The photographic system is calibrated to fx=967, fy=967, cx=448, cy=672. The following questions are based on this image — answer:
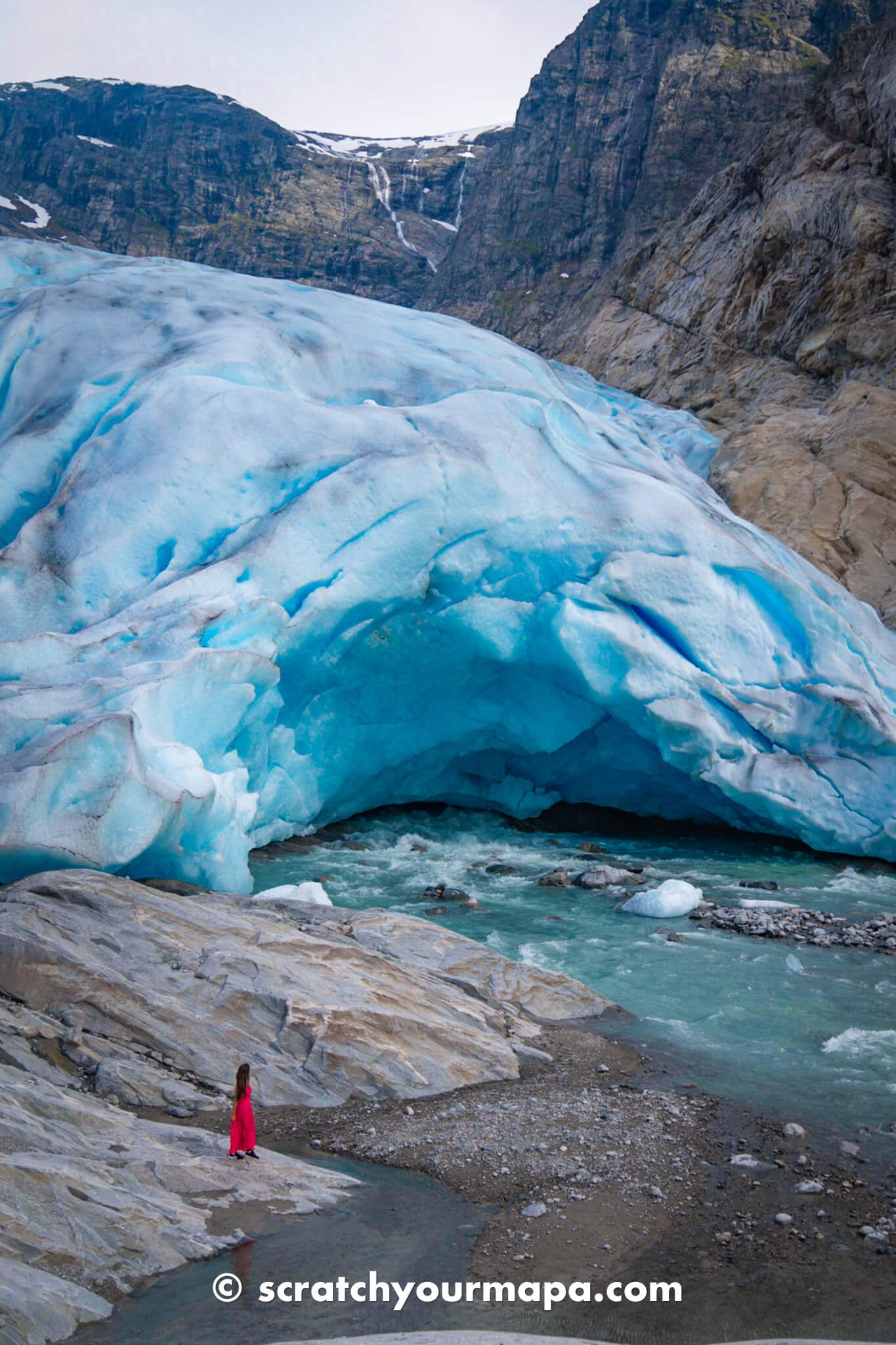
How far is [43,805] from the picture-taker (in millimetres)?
7711

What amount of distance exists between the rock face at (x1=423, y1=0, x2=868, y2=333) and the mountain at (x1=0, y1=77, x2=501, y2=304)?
9656 mm

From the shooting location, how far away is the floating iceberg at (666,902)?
995 cm

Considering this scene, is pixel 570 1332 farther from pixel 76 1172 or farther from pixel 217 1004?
pixel 217 1004

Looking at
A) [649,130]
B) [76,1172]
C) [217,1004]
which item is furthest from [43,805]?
[649,130]

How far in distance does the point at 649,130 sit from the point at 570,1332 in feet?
146

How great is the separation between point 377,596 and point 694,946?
527 centimetres

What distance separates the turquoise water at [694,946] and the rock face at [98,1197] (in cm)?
303

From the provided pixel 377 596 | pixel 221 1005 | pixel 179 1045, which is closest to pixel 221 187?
pixel 377 596

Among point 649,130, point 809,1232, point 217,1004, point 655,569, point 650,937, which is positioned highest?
point 649,130

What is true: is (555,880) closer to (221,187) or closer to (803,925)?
(803,925)

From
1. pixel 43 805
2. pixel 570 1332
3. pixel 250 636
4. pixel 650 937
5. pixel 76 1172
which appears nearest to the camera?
pixel 570 1332

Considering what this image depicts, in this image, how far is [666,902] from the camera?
32.7 feet

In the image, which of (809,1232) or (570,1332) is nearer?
(570,1332)

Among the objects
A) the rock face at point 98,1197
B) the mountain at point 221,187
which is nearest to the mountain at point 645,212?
the mountain at point 221,187
